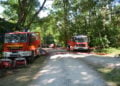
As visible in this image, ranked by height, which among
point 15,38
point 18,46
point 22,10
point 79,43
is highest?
point 22,10

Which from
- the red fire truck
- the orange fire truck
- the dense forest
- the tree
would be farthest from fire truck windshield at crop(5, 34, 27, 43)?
the red fire truck

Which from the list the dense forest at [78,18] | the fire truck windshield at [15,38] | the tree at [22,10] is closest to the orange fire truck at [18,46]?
the fire truck windshield at [15,38]

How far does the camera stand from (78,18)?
185 feet

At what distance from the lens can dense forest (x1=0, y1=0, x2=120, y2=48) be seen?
119 ft

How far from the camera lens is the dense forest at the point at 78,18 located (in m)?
36.2

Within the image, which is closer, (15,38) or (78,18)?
(15,38)

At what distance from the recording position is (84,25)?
54781 millimetres

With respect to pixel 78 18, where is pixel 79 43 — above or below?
below

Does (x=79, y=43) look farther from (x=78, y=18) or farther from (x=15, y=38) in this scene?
(x=15, y=38)

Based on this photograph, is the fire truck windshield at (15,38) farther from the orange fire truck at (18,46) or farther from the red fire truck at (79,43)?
the red fire truck at (79,43)

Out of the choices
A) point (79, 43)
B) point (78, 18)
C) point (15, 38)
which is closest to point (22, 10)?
point (79, 43)

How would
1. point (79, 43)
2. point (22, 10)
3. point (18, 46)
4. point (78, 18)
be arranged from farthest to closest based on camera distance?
point (78, 18), point (79, 43), point (22, 10), point (18, 46)

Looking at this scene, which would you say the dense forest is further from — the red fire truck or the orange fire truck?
the orange fire truck

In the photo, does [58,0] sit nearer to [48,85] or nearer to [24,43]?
[24,43]
